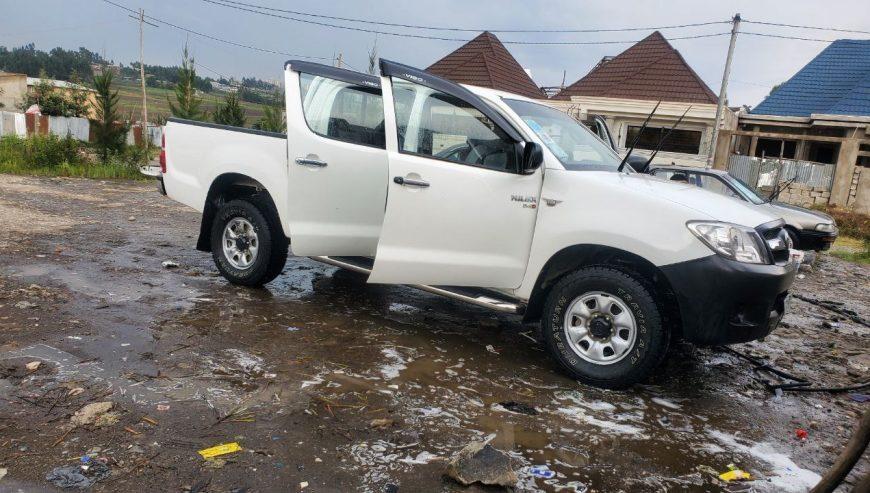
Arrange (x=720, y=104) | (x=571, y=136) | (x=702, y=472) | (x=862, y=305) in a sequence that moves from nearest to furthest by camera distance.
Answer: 1. (x=702, y=472)
2. (x=571, y=136)
3. (x=862, y=305)
4. (x=720, y=104)

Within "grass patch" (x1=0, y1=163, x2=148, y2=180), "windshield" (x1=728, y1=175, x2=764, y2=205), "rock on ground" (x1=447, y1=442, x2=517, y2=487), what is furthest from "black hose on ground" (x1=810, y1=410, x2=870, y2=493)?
"grass patch" (x1=0, y1=163, x2=148, y2=180)

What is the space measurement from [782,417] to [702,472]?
3.96ft

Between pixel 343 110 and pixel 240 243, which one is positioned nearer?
pixel 343 110

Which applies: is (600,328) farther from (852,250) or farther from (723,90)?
(723,90)

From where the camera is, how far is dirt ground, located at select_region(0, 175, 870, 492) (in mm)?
2802

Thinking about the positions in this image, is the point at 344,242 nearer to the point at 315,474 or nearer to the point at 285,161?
the point at 285,161

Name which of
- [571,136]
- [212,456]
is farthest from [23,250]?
[571,136]

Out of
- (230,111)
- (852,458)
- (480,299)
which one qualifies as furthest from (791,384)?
(230,111)

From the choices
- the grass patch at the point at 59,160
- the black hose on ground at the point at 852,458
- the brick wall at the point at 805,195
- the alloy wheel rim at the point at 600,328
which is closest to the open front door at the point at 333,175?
the alloy wheel rim at the point at 600,328

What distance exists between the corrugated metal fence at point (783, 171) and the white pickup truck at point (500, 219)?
15.8 metres

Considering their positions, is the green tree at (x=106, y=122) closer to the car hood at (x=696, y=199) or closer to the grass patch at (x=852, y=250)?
the car hood at (x=696, y=199)

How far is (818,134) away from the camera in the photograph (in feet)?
67.2

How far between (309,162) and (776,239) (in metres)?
3.47

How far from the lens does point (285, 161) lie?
5.08 m
